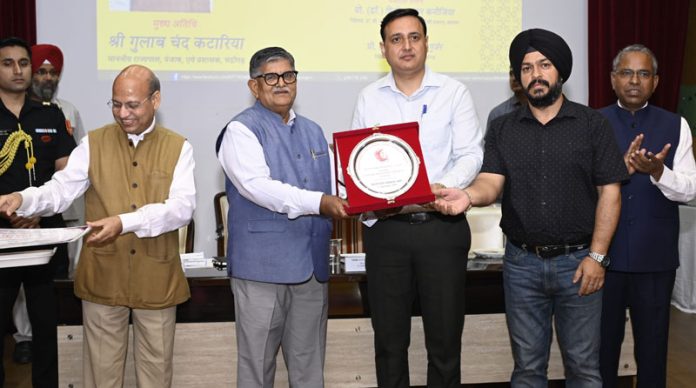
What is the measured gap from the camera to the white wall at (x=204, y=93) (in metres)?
5.17

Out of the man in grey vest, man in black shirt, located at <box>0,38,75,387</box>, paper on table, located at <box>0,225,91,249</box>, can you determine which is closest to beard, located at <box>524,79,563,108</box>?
the man in grey vest

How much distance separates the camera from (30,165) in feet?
10.7

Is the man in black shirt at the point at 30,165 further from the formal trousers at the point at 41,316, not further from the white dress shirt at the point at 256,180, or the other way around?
the white dress shirt at the point at 256,180

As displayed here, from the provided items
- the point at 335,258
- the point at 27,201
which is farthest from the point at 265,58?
the point at 335,258

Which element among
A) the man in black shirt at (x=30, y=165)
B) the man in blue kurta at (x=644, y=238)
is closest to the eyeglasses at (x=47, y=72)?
the man in black shirt at (x=30, y=165)

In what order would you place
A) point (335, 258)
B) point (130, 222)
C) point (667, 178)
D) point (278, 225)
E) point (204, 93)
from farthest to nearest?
1. point (204, 93)
2. point (335, 258)
3. point (667, 178)
4. point (278, 225)
5. point (130, 222)

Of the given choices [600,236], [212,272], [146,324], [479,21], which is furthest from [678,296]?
[146,324]

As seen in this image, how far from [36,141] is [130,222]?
1.10 metres

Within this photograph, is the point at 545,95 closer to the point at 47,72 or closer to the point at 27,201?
the point at 27,201

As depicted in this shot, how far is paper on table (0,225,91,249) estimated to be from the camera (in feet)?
7.34

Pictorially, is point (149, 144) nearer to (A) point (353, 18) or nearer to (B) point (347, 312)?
(B) point (347, 312)

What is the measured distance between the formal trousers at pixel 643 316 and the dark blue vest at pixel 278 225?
120cm

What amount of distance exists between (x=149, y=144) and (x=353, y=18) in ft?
9.75

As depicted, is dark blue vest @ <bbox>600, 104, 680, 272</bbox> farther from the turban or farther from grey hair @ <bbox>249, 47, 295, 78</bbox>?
the turban
